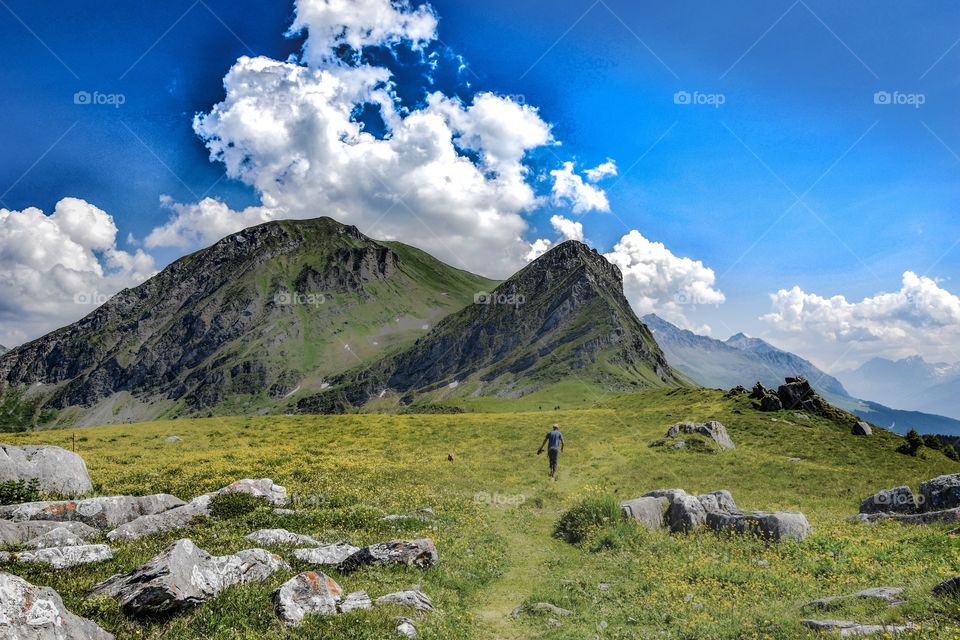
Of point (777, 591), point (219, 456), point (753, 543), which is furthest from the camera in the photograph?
point (219, 456)

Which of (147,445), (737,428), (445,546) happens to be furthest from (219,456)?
(737,428)

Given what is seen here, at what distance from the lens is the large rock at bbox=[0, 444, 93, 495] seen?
862 inches

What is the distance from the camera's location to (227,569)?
12555mm

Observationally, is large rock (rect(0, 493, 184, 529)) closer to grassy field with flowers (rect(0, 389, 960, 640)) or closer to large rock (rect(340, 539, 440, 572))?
grassy field with flowers (rect(0, 389, 960, 640))

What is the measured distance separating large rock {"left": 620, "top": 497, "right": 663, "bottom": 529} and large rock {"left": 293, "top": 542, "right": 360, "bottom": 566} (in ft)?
38.7

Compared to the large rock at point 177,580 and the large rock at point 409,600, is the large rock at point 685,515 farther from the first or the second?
the large rock at point 177,580

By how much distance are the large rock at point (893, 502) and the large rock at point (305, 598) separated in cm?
2527

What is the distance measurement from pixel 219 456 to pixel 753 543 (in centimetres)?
3507

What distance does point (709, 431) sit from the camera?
42.2m

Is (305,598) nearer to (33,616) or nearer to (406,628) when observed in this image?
(406,628)

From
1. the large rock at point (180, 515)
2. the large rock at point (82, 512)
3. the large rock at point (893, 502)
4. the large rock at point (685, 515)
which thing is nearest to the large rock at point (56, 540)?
the large rock at point (180, 515)

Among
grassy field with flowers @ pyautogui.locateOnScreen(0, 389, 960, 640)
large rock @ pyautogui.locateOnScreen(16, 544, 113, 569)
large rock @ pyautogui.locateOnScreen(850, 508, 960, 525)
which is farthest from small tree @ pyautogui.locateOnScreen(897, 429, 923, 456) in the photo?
large rock @ pyautogui.locateOnScreen(16, 544, 113, 569)

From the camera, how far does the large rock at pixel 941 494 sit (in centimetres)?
2194

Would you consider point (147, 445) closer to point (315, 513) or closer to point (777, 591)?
point (315, 513)
